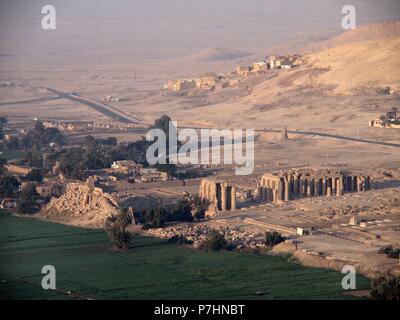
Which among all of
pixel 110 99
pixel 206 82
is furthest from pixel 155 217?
pixel 110 99

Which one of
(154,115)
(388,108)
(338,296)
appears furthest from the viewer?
(154,115)

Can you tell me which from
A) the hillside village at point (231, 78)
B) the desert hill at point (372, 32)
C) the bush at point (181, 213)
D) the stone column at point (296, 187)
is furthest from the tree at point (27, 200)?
the desert hill at point (372, 32)

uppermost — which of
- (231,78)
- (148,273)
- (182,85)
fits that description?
(231,78)

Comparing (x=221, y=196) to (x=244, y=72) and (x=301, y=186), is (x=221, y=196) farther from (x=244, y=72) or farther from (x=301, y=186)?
(x=244, y=72)

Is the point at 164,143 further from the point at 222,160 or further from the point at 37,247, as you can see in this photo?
the point at 37,247

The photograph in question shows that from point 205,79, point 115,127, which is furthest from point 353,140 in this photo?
point 205,79

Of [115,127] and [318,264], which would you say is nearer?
[318,264]
